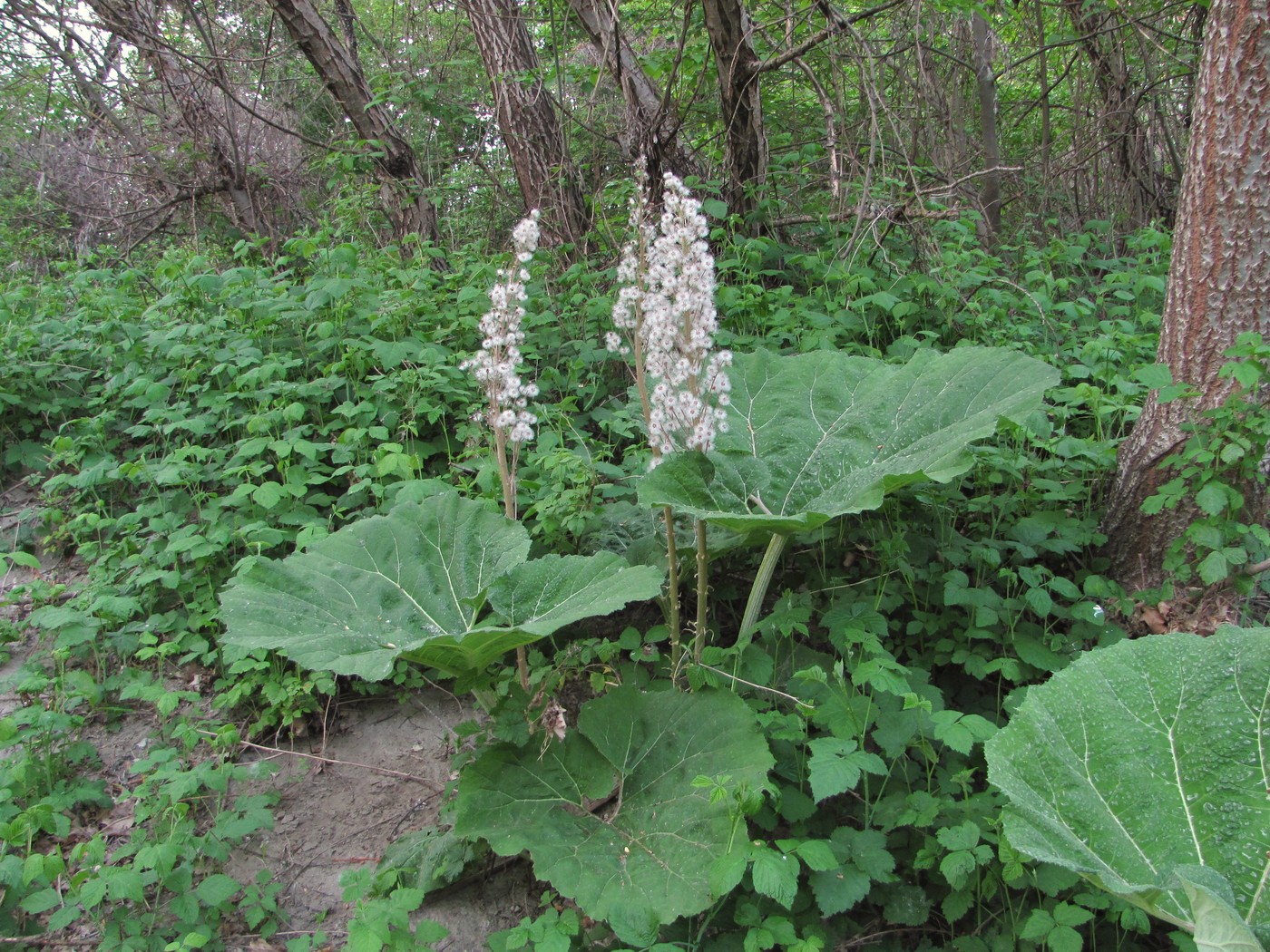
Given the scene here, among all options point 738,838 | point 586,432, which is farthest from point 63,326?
point 738,838

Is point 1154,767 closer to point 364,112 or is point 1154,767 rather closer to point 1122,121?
point 1122,121

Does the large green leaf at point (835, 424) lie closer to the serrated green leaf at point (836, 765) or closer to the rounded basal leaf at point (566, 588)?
the rounded basal leaf at point (566, 588)

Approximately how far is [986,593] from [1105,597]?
400 millimetres

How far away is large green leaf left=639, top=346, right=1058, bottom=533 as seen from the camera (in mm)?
2246

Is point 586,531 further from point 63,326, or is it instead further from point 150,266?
point 150,266

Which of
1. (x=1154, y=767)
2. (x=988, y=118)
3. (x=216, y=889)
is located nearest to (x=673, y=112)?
(x=988, y=118)

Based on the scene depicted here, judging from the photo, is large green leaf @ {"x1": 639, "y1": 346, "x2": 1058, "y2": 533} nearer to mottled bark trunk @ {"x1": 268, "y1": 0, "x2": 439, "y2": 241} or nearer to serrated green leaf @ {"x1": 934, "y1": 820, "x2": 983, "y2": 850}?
serrated green leaf @ {"x1": 934, "y1": 820, "x2": 983, "y2": 850}

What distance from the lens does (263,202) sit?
23.6ft

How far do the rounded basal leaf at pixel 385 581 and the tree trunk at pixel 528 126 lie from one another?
2.78 meters

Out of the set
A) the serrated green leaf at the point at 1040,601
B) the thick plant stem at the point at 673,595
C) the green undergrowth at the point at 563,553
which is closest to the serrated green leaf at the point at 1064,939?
the green undergrowth at the point at 563,553

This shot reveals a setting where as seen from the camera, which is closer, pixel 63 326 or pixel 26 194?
pixel 63 326

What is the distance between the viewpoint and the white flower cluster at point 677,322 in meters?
2.16

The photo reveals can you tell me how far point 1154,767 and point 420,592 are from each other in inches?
72.5

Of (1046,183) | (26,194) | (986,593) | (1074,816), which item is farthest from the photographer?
(26,194)
